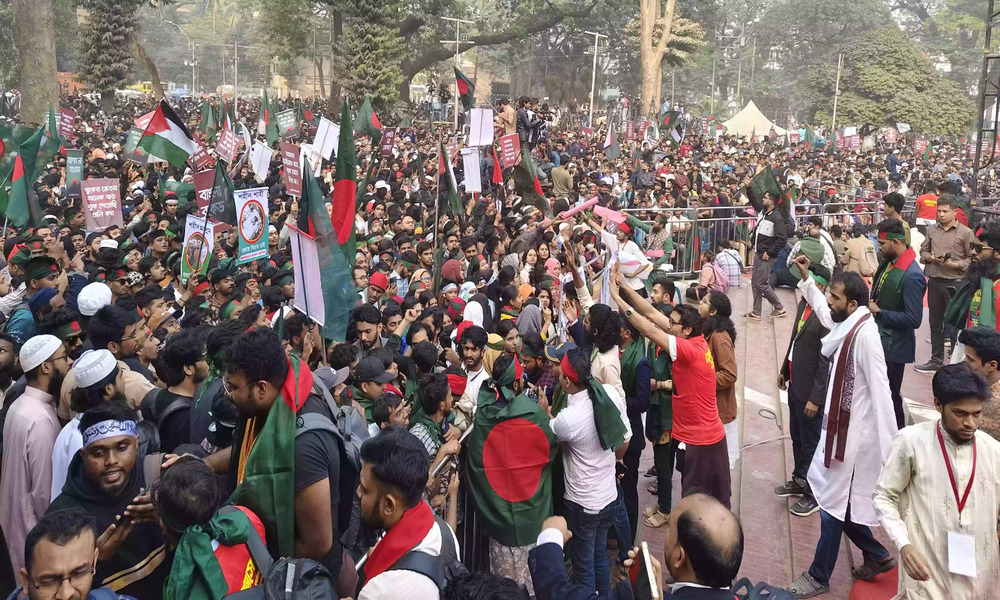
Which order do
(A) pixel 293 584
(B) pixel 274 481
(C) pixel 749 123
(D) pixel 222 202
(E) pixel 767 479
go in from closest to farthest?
(A) pixel 293 584 < (B) pixel 274 481 < (E) pixel 767 479 < (D) pixel 222 202 < (C) pixel 749 123

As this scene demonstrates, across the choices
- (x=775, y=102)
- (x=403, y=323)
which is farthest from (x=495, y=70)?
(x=403, y=323)

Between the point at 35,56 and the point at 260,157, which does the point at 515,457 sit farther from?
the point at 35,56

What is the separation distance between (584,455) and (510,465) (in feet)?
1.27

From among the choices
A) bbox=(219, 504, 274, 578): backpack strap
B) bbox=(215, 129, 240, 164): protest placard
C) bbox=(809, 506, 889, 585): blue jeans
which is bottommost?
bbox=(809, 506, 889, 585): blue jeans

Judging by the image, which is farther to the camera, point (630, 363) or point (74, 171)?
point (74, 171)

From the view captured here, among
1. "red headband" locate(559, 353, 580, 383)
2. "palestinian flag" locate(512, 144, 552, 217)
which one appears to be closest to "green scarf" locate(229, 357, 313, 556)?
"red headband" locate(559, 353, 580, 383)

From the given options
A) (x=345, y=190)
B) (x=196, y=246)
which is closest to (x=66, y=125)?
(x=196, y=246)

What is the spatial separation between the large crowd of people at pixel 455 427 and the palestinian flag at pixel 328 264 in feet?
0.34

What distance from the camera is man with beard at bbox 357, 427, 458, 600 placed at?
2.38m

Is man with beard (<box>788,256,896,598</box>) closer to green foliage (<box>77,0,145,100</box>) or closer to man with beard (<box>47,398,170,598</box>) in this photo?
man with beard (<box>47,398,170,598</box>)

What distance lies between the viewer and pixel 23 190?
8867mm

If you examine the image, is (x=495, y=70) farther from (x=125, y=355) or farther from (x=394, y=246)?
(x=125, y=355)

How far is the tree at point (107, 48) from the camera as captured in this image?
30766 millimetres

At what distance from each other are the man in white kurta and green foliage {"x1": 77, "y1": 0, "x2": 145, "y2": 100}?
3318 centimetres
